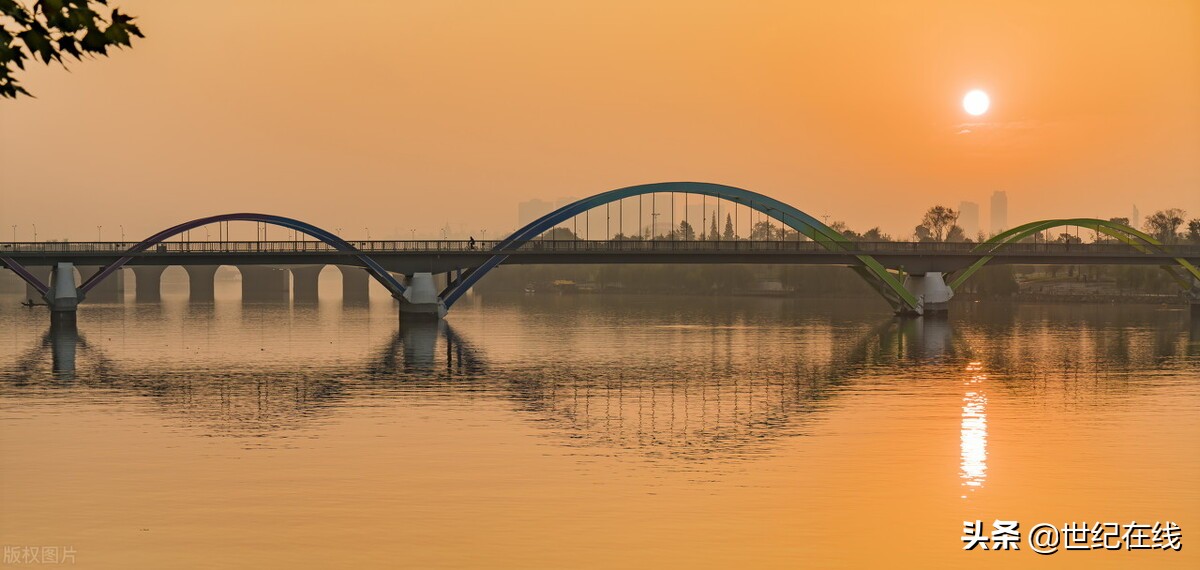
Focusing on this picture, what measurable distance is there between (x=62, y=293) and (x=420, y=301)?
3440cm

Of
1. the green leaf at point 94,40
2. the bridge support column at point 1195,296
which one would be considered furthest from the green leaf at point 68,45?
the bridge support column at point 1195,296

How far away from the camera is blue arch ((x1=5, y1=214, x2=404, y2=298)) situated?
11338 centimetres

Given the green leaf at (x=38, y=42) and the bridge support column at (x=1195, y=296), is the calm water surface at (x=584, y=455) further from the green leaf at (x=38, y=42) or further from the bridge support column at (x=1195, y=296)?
the bridge support column at (x=1195, y=296)

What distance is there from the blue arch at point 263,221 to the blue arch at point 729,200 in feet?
20.8

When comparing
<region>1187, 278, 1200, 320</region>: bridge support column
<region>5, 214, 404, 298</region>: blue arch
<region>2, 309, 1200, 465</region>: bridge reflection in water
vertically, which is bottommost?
<region>2, 309, 1200, 465</region>: bridge reflection in water

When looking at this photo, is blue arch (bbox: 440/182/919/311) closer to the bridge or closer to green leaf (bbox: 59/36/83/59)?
the bridge

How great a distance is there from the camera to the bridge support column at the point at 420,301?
116 metres

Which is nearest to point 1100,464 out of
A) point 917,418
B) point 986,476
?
point 986,476

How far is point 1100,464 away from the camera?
108ft

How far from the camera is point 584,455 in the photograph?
34375 mm

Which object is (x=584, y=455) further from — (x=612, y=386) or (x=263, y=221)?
(x=263, y=221)

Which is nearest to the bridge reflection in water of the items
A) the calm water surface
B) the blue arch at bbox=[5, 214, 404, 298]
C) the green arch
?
the calm water surface

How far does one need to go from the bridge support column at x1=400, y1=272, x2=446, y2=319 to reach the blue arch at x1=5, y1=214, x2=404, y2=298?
129 centimetres

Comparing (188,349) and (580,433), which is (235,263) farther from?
(580,433)
